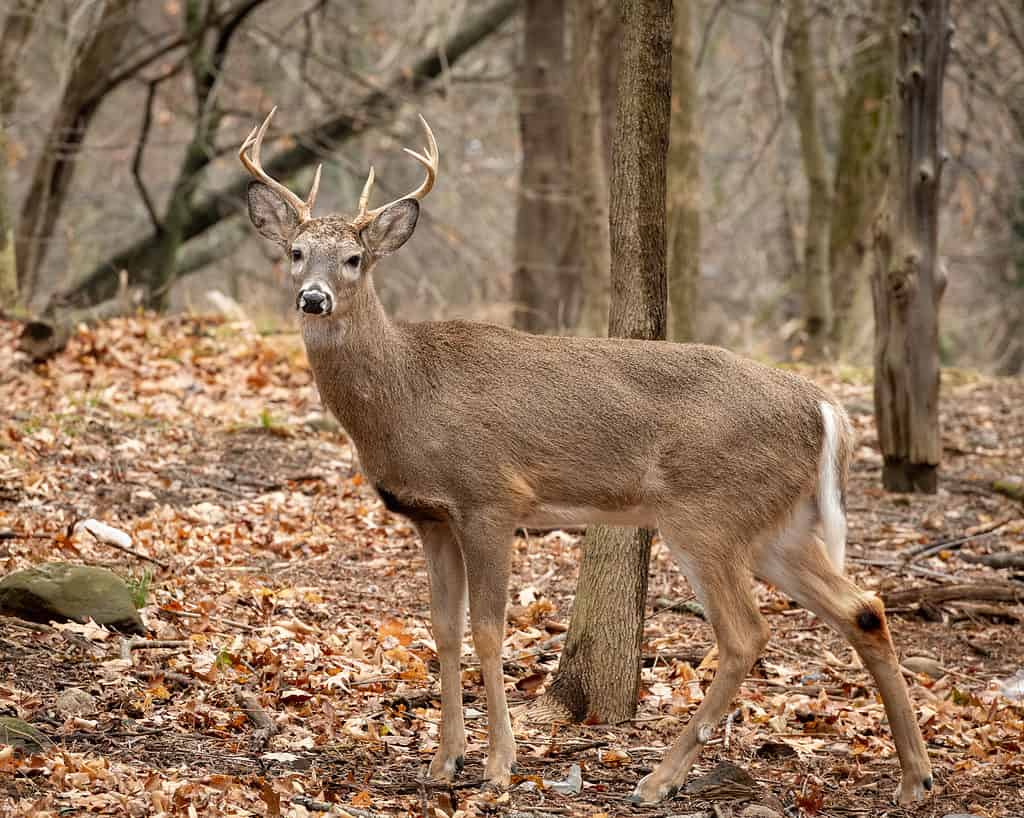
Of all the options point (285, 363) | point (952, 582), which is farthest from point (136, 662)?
point (285, 363)

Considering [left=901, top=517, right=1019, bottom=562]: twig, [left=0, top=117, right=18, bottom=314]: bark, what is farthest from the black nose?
[left=0, top=117, right=18, bottom=314]: bark

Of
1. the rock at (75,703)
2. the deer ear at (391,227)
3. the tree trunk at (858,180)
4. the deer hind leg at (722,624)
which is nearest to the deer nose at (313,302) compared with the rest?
the deer ear at (391,227)

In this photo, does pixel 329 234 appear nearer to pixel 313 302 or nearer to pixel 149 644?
pixel 313 302

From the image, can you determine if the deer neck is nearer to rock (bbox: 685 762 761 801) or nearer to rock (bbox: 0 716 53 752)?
rock (bbox: 0 716 53 752)

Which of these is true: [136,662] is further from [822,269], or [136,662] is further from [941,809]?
[822,269]

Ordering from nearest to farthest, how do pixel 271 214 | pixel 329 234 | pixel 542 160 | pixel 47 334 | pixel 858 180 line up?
pixel 329 234 < pixel 271 214 < pixel 47 334 < pixel 858 180 < pixel 542 160

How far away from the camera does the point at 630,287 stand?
19.7ft

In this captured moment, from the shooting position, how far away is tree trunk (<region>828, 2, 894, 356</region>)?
48.1 feet

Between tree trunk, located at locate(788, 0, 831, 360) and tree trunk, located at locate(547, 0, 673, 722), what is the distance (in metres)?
9.49

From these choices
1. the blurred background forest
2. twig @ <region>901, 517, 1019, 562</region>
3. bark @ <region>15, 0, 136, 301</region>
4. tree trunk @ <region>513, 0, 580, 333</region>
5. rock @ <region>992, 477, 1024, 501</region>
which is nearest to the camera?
twig @ <region>901, 517, 1019, 562</region>

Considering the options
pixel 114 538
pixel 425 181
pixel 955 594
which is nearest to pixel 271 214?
pixel 425 181

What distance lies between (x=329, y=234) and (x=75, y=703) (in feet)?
6.85

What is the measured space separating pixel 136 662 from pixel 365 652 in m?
1.10

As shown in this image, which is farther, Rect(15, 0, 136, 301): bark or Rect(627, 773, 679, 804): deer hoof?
Rect(15, 0, 136, 301): bark
